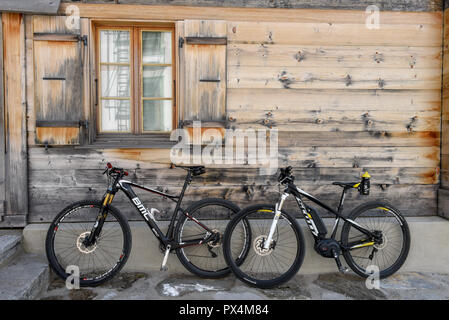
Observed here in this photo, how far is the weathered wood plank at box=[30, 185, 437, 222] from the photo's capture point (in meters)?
4.11

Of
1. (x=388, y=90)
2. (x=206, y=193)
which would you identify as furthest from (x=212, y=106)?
(x=388, y=90)

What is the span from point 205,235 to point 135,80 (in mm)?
2000

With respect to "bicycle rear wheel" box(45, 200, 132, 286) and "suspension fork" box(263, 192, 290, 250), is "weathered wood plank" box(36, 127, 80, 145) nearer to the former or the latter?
"bicycle rear wheel" box(45, 200, 132, 286)

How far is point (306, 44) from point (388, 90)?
115cm

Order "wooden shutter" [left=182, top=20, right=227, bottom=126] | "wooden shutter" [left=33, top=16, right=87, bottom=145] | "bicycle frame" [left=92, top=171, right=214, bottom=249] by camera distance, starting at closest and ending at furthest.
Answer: "bicycle frame" [left=92, top=171, right=214, bottom=249] < "wooden shutter" [left=33, top=16, right=87, bottom=145] < "wooden shutter" [left=182, top=20, right=227, bottom=126]

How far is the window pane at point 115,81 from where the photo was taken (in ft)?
14.1

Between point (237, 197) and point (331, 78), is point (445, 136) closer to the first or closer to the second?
point (331, 78)

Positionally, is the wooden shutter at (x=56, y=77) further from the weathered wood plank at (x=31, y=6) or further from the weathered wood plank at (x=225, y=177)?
the weathered wood plank at (x=225, y=177)

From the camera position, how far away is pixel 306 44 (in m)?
4.24

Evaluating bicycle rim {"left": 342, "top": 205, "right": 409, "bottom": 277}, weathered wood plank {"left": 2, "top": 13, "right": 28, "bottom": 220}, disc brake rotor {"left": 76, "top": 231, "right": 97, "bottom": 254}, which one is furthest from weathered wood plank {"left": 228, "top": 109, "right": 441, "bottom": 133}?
weathered wood plank {"left": 2, "top": 13, "right": 28, "bottom": 220}

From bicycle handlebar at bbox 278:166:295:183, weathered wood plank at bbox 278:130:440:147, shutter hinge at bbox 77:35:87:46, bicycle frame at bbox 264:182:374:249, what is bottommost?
bicycle frame at bbox 264:182:374:249

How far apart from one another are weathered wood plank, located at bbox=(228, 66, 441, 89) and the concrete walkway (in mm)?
2205
